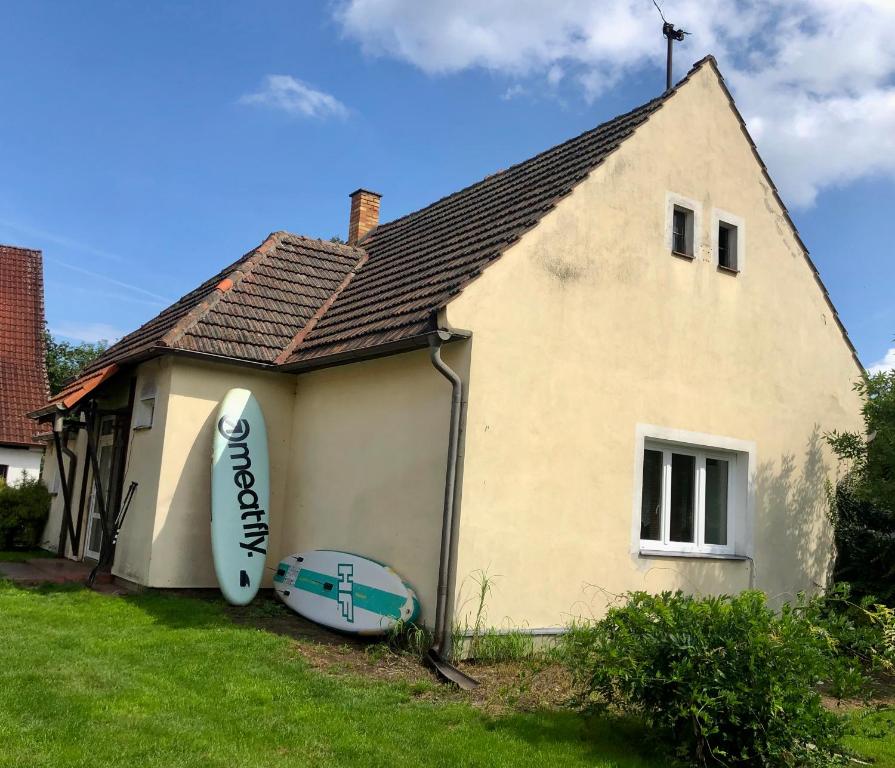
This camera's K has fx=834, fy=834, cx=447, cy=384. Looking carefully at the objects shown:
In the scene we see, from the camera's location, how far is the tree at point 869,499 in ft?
33.5

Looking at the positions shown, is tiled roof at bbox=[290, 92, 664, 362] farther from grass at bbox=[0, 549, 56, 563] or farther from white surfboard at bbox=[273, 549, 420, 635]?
grass at bbox=[0, 549, 56, 563]

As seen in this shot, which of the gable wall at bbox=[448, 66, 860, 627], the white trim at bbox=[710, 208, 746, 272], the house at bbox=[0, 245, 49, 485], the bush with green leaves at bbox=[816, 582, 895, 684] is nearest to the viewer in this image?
the bush with green leaves at bbox=[816, 582, 895, 684]

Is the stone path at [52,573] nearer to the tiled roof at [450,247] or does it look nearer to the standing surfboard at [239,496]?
Answer: the standing surfboard at [239,496]

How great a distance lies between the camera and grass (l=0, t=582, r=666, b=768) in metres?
5.23

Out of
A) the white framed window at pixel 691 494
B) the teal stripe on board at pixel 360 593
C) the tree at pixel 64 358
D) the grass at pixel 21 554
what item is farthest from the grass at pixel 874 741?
the tree at pixel 64 358

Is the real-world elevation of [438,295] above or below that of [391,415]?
above

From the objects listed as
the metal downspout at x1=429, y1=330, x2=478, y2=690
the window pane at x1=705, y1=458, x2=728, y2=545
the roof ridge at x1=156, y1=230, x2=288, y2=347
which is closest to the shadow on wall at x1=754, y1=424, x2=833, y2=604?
the window pane at x1=705, y1=458, x2=728, y2=545

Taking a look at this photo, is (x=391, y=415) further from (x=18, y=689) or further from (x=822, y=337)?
(x=822, y=337)

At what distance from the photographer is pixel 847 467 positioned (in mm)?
11891

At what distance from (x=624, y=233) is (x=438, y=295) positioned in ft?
8.08

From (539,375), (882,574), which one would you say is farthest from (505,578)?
(882,574)

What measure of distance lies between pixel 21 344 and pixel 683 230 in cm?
2136

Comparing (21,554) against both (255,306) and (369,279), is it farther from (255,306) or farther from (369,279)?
(369,279)

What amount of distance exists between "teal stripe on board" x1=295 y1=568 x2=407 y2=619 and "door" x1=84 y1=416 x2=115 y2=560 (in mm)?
4522
